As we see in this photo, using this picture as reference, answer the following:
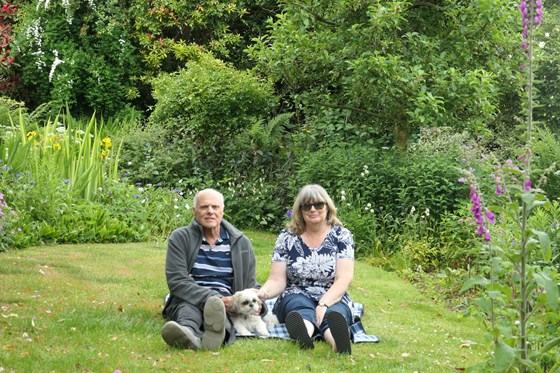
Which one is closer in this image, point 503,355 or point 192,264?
point 503,355

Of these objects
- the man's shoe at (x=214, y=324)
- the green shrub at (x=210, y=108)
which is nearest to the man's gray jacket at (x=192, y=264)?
the man's shoe at (x=214, y=324)

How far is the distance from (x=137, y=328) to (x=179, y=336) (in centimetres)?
59

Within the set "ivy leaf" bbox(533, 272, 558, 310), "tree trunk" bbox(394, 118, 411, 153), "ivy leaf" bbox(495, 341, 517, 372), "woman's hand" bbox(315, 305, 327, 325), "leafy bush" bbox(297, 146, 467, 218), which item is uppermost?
"tree trunk" bbox(394, 118, 411, 153)

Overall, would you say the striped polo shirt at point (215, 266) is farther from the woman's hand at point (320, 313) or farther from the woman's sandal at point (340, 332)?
the woman's sandal at point (340, 332)

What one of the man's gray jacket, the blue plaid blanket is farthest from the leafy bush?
the man's gray jacket

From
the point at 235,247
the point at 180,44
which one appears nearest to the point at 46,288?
the point at 235,247

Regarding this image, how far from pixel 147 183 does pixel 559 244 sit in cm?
596

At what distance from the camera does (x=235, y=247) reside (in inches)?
229

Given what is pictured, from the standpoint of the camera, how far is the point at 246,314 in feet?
18.4

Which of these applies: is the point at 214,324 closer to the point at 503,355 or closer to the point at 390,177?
the point at 503,355

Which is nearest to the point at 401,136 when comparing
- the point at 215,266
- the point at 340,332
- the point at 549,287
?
the point at 215,266

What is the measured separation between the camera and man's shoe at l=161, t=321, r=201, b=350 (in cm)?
506

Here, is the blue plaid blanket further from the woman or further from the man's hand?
the man's hand

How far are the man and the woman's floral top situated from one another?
9.8 inches
